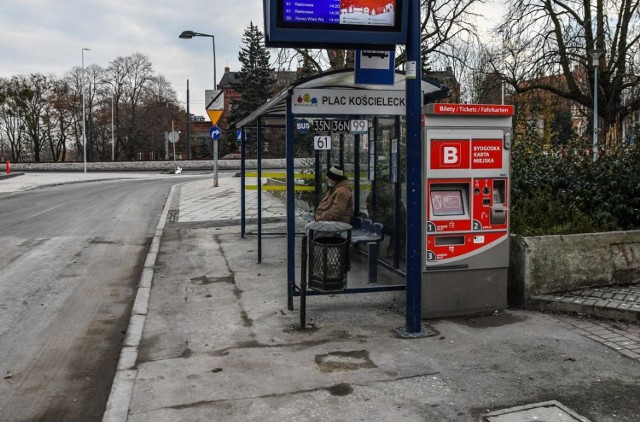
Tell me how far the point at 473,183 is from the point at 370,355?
6.99 ft

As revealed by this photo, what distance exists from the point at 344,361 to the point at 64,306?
153 inches

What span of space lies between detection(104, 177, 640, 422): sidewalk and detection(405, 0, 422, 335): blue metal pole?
38 centimetres

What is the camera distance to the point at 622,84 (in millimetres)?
25219

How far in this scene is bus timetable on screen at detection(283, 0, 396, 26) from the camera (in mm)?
5266

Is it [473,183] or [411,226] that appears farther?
[473,183]

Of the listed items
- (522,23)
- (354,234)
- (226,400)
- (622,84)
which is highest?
(522,23)

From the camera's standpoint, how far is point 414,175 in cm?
549

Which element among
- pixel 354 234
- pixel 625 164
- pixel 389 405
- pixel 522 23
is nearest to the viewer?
pixel 389 405

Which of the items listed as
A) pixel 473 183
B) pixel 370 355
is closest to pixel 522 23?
pixel 473 183

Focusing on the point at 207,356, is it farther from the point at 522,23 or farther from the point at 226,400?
the point at 522,23

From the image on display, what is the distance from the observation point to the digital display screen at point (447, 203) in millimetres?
6094

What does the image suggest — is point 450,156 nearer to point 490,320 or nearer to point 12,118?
point 490,320

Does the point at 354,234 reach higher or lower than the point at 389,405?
higher

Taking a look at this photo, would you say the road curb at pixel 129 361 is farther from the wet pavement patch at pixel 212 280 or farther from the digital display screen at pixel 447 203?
the digital display screen at pixel 447 203
